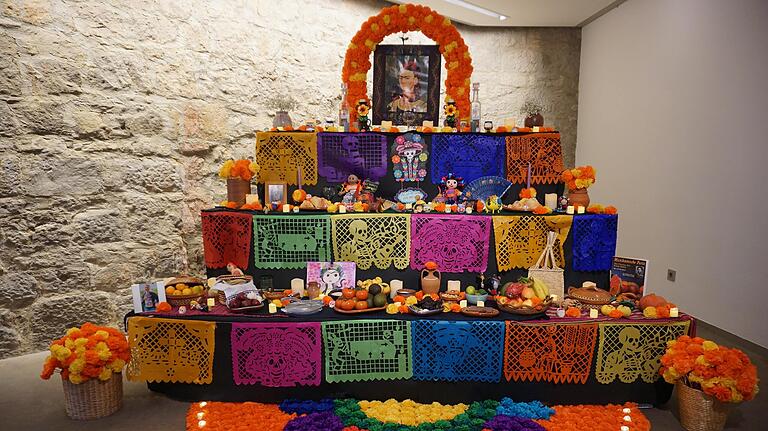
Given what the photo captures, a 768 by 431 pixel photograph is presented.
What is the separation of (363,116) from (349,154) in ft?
1.18

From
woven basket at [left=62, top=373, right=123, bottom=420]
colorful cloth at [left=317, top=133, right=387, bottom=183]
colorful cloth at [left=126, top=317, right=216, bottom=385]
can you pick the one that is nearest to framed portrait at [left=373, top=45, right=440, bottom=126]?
colorful cloth at [left=317, top=133, right=387, bottom=183]

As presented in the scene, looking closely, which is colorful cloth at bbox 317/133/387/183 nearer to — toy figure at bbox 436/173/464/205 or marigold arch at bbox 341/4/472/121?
marigold arch at bbox 341/4/472/121

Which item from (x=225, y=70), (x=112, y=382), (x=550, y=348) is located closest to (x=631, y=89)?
(x=550, y=348)

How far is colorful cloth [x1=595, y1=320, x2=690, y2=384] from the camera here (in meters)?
3.23

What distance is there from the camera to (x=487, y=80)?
6617mm

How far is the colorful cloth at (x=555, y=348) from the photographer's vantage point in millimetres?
3221

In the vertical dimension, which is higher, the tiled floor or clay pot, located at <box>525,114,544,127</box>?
Result: clay pot, located at <box>525,114,544,127</box>

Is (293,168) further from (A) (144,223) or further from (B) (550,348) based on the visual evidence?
(B) (550,348)

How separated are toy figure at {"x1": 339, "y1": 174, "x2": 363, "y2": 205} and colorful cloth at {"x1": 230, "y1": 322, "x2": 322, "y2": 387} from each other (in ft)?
3.45

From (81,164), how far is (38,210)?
52 cm

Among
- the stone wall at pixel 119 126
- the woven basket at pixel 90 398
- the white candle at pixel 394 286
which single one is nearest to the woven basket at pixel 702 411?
the white candle at pixel 394 286

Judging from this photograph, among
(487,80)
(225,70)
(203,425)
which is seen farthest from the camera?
(487,80)

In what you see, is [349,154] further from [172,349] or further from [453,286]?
[172,349]

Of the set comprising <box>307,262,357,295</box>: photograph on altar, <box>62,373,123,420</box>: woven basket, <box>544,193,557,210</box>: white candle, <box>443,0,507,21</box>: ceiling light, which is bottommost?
<box>62,373,123,420</box>: woven basket
